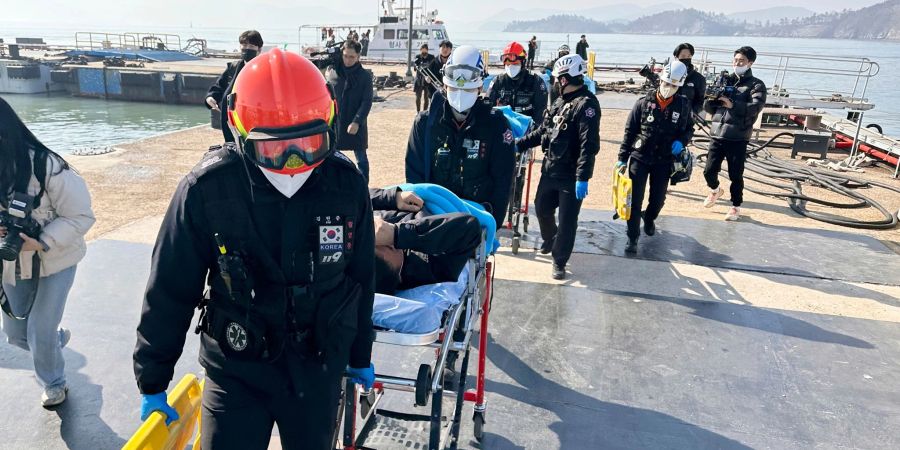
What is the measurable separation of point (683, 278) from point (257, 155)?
4.86 m

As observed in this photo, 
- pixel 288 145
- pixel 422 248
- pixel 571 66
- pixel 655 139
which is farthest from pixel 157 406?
pixel 655 139

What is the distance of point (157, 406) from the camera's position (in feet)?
6.64

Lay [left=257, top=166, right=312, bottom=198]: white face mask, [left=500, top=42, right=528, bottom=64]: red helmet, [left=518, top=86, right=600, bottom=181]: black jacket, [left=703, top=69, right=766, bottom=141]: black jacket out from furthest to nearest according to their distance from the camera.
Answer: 1. [left=500, top=42, right=528, bottom=64]: red helmet
2. [left=703, top=69, right=766, bottom=141]: black jacket
3. [left=518, top=86, right=600, bottom=181]: black jacket
4. [left=257, top=166, right=312, bottom=198]: white face mask

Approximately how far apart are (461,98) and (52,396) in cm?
307

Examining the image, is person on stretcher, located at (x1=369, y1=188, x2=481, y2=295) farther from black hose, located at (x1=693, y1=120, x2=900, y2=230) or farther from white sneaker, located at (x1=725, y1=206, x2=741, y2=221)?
black hose, located at (x1=693, y1=120, x2=900, y2=230)

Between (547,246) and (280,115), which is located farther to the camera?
(547,246)

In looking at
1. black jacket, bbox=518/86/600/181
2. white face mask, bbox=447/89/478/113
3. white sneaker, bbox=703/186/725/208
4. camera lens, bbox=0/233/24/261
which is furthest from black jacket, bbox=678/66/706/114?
camera lens, bbox=0/233/24/261

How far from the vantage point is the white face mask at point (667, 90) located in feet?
19.3

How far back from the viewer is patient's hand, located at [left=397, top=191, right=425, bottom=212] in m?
3.04

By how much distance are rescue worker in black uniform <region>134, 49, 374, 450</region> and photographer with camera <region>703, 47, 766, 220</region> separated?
6.30 meters

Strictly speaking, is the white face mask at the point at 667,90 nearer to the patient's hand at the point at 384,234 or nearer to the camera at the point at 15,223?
the patient's hand at the point at 384,234

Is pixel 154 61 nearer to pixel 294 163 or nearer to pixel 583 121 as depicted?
pixel 583 121

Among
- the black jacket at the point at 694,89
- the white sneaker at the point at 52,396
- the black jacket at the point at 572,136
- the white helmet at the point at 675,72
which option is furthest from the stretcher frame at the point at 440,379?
the black jacket at the point at 694,89

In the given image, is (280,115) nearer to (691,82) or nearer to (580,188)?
(580,188)
